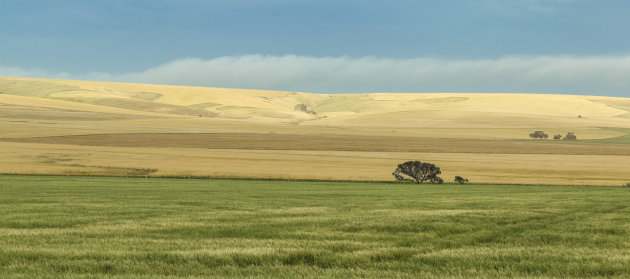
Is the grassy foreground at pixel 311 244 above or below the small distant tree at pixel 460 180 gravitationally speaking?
above

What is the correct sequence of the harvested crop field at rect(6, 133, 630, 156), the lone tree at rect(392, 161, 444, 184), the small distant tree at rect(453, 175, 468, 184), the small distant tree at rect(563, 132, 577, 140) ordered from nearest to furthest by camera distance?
the small distant tree at rect(453, 175, 468, 184), the lone tree at rect(392, 161, 444, 184), the harvested crop field at rect(6, 133, 630, 156), the small distant tree at rect(563, 132, 577, 140)

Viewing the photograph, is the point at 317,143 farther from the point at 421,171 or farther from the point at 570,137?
the point at 570,137

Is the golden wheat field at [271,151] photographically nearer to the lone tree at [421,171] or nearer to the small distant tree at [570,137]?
the lone tree at [421,171]

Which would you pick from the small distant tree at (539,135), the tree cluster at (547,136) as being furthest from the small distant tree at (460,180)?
the small distant tree at (539,135)

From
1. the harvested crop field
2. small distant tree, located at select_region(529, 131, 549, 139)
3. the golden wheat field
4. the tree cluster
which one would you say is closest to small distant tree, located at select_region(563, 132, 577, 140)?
the tree cluster

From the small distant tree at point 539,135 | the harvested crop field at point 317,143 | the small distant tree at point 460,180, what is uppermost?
the small distant tree at point 539,135

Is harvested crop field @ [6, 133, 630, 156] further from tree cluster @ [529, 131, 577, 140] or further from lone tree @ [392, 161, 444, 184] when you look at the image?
lone tree @ [392, 161, 444, 184]

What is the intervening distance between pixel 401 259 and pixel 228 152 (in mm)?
78321

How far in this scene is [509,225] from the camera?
622 inches

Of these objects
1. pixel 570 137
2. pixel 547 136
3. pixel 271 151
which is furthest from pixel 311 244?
pixel 547 136

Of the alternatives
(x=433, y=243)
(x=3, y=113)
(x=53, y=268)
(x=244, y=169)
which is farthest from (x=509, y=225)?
(x=3, y=113)

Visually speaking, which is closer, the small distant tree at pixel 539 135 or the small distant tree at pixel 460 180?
the small distant tree at pixel 460 180

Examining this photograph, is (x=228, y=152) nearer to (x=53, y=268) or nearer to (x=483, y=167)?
(x=483, y=167)

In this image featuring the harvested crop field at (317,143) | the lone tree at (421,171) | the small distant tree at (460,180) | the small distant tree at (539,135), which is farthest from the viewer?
the small distant tree at (539,135)
